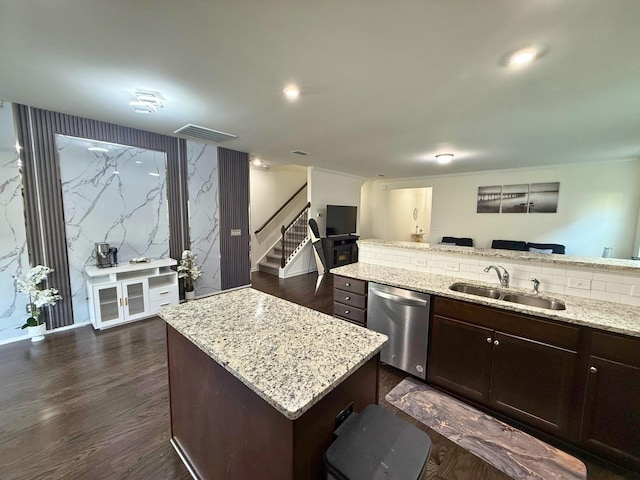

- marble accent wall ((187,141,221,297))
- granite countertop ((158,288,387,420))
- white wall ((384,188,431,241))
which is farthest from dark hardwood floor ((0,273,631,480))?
white wall ((384,188,431,241))

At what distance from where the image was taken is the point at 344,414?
1.04 metres

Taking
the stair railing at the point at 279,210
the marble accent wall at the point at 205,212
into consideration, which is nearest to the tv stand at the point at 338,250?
the stair railing at the point at 279,210

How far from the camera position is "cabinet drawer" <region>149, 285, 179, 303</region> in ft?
11.9

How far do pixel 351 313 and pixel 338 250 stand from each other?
13.2 feet

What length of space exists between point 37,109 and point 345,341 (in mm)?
4222

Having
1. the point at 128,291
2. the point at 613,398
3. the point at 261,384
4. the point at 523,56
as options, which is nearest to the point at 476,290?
the point at 613,398

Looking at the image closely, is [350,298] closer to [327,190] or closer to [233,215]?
[233,215]

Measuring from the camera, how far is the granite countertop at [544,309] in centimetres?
152

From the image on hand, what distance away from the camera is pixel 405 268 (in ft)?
9.48

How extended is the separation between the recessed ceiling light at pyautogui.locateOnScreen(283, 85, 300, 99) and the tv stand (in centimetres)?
416

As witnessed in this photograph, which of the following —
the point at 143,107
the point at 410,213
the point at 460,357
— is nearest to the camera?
the point at 460,357

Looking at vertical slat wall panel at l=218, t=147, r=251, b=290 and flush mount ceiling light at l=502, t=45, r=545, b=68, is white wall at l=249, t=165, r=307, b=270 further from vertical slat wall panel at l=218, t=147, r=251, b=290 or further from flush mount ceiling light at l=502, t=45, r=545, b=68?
flush mount ceiling light at l=502, t=45, r=545, b=68

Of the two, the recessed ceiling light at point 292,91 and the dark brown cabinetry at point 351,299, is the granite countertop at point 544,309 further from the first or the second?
the recessed ceiling light at point 292,91

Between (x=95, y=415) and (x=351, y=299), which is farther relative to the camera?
(x=351, y=299)
